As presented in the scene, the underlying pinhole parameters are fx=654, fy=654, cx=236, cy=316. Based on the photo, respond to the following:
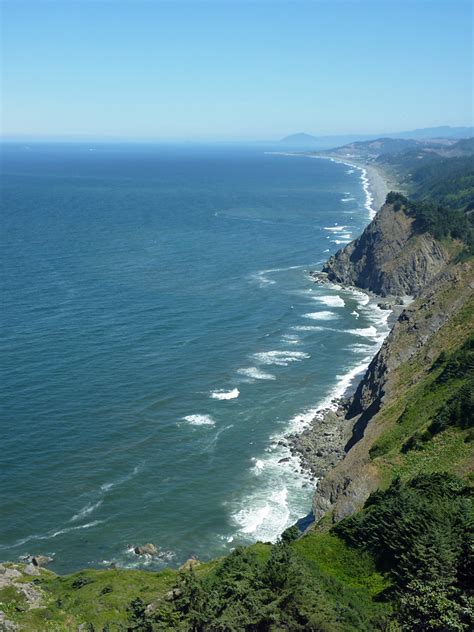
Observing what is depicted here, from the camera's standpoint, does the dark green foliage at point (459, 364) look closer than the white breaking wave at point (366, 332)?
Yes

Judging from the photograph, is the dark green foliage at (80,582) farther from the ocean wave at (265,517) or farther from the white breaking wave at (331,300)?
the white breaking wave at (331,300)

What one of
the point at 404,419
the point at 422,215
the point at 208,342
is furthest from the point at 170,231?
the point at 404,419

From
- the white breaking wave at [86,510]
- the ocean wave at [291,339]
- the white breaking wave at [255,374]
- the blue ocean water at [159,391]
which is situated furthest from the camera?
the ocean wave at [291,339]

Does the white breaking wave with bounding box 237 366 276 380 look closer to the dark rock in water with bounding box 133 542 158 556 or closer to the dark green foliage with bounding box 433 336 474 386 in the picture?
the dark green foliage with bounding box 433 336 474 386

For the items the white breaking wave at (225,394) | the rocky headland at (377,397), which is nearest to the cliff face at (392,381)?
the rocky headland at (377,397)

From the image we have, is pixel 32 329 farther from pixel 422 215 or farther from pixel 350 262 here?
pixel 422 215

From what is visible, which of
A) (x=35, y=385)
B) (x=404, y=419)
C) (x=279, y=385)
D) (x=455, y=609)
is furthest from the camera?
(x=279, y=385)
